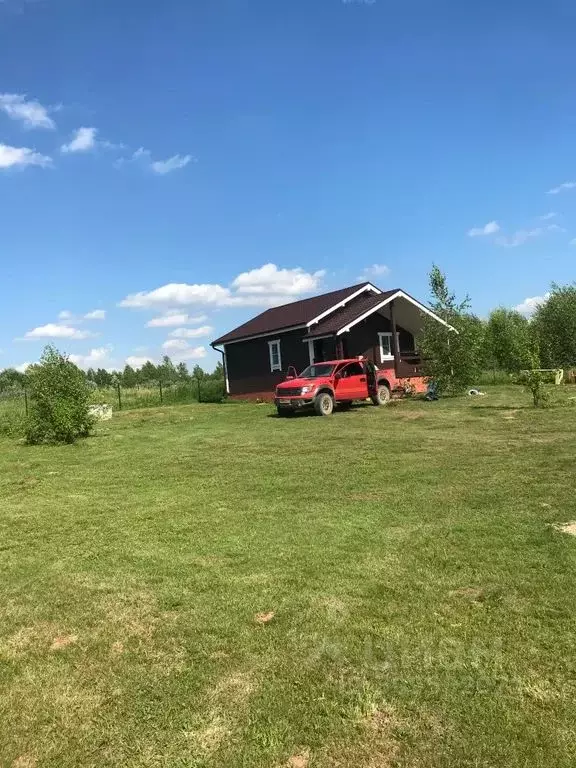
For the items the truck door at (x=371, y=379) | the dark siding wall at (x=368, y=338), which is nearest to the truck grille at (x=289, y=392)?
the truck door at (x=371, y=379)

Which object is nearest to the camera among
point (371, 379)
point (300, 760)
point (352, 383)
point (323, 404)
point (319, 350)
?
point (300, 760)

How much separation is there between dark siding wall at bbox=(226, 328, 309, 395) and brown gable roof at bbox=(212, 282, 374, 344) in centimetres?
45

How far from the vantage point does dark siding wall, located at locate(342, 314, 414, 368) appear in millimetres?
28083

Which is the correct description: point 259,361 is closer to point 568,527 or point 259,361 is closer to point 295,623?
point 568,527

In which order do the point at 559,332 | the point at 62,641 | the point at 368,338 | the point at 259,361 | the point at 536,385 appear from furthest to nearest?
1. the point at 559,332
2. the point at 259,361
3. the point at 368,338
4. the point at 536,385
5. the point at 62,641

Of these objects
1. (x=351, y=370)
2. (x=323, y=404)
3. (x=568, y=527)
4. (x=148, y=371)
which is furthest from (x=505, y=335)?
(x=148, y=371)

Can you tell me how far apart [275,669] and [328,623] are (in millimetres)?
626

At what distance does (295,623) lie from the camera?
12.8 feet

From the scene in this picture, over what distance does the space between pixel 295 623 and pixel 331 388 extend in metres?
16.2

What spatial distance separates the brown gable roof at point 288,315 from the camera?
1096 inches

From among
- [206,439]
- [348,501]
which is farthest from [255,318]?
[348,501]

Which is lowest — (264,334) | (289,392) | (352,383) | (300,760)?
(300,760)

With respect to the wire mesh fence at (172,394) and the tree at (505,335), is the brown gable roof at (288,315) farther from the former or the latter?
the tree at (505,335)

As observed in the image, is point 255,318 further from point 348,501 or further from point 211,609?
point 211,609
